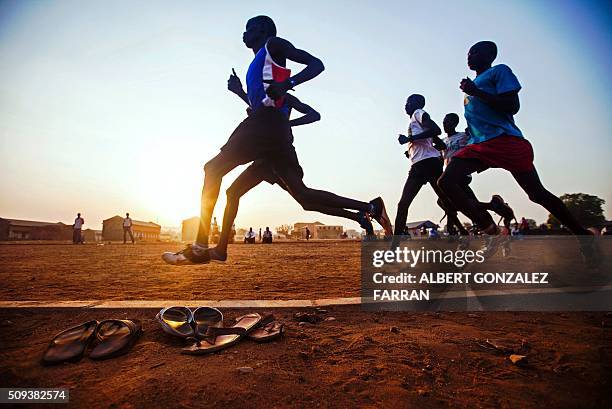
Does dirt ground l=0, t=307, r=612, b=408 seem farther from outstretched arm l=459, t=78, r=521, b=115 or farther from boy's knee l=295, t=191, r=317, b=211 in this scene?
outstretched arm l=459, t=78, r=521, b=115

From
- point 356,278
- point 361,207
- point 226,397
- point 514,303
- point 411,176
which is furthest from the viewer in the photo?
point 356,278

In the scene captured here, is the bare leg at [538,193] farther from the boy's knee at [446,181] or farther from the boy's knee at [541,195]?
the boy's knee at [446,181]

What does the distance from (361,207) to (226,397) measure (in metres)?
1.87

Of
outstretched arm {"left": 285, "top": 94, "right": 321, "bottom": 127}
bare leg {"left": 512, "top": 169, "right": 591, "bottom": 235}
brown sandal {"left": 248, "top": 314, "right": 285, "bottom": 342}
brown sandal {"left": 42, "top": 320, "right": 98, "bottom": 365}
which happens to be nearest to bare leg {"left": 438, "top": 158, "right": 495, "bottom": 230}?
bare leg {"left": 512, "top": 169, "right": 591, "bottom": 235}

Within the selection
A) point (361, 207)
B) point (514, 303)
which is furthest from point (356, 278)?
point (361, 207)

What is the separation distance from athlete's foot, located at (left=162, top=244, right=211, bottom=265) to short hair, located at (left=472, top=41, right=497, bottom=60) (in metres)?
3.54

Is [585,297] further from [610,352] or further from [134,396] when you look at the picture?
[134,396]

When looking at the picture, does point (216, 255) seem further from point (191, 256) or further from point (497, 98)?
point (497, 98)

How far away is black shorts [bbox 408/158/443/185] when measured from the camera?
4824 mm

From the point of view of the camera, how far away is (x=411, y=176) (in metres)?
4.94

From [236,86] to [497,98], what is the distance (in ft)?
8.22

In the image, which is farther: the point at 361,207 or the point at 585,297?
the point at 585,297

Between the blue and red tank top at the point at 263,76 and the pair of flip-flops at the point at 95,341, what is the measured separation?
2.03 metres

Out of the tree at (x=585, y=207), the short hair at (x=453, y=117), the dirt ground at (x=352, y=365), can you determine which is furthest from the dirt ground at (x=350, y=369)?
the tree at (x=585, y=207)
